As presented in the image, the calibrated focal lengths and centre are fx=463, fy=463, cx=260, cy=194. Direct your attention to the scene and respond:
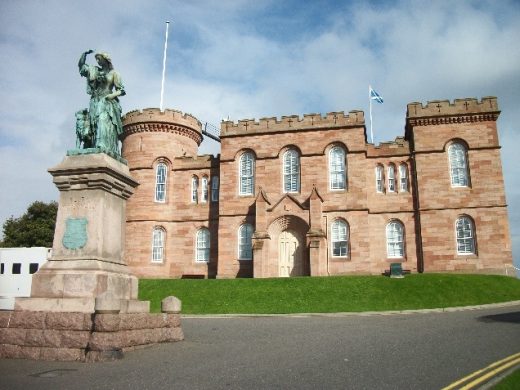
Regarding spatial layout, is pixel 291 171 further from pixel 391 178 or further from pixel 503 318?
pixel 503 318

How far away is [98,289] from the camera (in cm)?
1043

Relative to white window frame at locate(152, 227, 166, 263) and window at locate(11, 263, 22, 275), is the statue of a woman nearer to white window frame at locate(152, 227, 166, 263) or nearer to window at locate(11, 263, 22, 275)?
window at locate(11, 263, 22, 275)

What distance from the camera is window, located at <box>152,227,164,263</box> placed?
35.3 meters

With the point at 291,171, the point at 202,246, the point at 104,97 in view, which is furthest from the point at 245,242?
the point at 104,97

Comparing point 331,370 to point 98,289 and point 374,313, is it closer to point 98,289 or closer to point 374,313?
point 98,289

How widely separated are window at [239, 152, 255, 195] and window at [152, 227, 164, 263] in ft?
23.6

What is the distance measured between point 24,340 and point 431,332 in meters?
10.6

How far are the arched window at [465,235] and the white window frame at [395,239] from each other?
11.8 feet

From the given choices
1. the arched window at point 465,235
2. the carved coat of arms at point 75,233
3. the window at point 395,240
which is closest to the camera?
the carved coat of arms at point 75,233

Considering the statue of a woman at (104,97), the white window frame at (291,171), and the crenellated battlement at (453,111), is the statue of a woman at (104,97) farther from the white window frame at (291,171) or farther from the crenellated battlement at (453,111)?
the crenellated battlement at (453,111)

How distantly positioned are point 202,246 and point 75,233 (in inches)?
965

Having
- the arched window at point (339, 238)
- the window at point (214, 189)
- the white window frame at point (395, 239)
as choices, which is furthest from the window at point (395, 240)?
the window at point (214, 189)

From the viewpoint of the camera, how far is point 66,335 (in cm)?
962

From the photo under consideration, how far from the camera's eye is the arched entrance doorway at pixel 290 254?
31781mm
